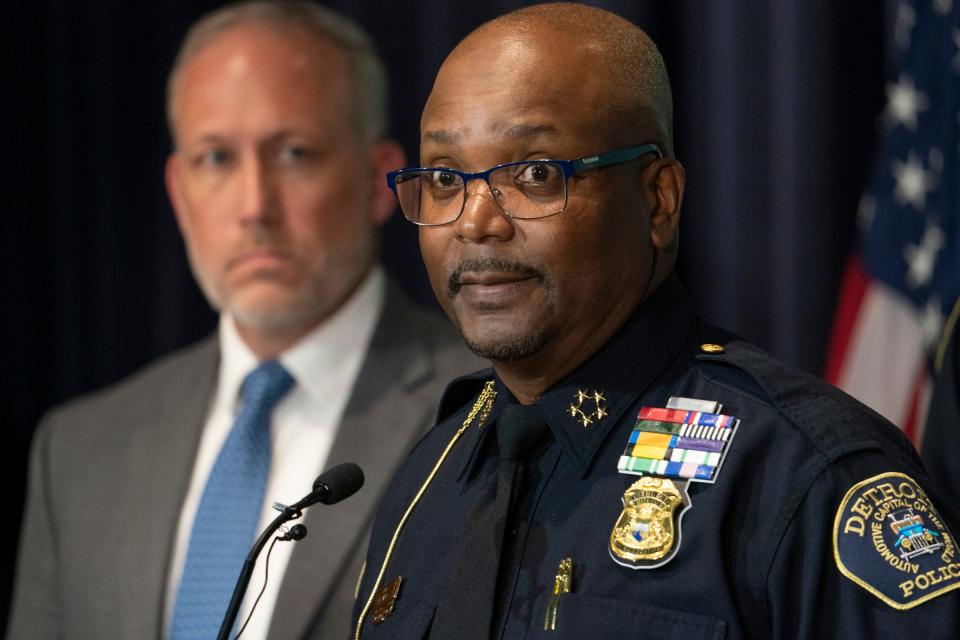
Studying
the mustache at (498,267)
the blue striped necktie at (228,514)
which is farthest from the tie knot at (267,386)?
the mustache at (498,267)

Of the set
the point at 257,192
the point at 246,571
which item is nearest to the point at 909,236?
the point at 257,192

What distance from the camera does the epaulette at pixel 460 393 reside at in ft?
6.10

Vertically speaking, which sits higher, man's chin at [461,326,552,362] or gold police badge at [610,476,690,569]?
man's chin at [461,326,552,362]

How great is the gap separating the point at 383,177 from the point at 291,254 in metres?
0.30

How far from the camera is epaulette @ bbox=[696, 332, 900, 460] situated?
135 cm

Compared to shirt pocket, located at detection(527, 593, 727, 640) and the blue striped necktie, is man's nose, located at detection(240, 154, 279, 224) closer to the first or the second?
the blue striped necktie

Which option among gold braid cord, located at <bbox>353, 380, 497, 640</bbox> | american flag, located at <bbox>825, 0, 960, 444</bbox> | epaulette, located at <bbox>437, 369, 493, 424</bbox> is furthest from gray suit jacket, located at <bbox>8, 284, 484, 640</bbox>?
american flag, located at <bbox>825, 0, 960, 444</bbox>

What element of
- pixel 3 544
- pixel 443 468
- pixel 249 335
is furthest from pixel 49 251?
pixel 443 468

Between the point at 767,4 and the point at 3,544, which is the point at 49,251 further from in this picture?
the point at 767,4

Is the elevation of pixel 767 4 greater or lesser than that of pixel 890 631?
greater

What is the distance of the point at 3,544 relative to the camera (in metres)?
3.59

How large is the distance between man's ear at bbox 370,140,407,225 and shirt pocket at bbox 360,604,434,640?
58.4 inches

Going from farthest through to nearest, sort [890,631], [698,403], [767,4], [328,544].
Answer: [767,4], [328,544], [698,403], [890,631]

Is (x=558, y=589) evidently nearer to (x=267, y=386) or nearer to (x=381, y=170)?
(x=267, y=386)
